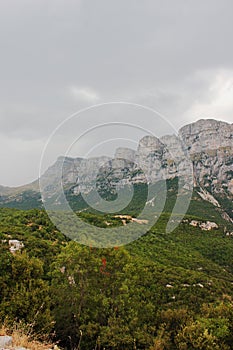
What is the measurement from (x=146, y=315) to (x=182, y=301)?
9995mm

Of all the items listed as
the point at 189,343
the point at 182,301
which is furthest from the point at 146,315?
the point at 182,301

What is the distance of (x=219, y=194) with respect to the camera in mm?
188250

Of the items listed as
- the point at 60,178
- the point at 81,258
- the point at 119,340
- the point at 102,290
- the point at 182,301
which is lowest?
the point at 182,301

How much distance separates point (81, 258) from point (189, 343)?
7386mm

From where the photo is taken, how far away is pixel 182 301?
30.2 metres

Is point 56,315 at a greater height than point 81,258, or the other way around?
point 81,258

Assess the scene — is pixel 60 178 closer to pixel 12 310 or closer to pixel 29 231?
pixel 12 310

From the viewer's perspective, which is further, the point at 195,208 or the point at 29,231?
the point at 195,208

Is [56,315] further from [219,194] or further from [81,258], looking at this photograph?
[219,194]

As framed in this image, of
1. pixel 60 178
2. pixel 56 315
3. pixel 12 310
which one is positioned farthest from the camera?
pixel 56 315

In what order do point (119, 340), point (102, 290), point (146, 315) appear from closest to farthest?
point (119, 340) < point (102, 290) < point (146, 315)

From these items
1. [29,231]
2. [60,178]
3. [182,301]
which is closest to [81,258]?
[60,178]

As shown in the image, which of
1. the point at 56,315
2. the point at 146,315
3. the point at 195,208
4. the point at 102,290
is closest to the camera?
the point at 56,315

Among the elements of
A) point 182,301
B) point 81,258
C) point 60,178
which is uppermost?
point 60,178
